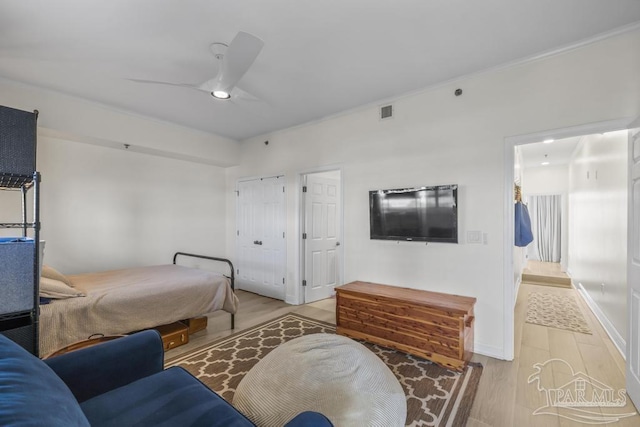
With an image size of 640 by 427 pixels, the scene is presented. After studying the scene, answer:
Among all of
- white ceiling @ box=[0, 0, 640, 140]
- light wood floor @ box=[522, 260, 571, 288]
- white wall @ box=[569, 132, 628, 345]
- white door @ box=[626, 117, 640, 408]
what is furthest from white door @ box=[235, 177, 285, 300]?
light wood floor @ box=[522, 260, 571, 288]

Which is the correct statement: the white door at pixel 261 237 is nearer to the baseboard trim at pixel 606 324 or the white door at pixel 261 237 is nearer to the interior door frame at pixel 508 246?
the interior door frame at pixel 508 246

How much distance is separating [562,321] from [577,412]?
7.21ft

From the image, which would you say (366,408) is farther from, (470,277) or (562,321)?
(562,321)

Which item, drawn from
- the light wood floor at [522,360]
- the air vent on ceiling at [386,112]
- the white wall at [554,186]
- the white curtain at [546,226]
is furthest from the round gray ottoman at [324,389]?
the white curtain at [546,226]

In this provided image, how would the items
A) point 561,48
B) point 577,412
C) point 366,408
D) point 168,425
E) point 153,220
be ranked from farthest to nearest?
point 153,220
point 561,48
point 577,412
point 366,408
point 168,425

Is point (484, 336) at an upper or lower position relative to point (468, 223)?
lower

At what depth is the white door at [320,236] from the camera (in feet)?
14.9

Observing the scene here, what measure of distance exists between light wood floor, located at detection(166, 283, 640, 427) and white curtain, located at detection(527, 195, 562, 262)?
4.10 meters

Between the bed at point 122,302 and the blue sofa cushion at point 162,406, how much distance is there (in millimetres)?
1312

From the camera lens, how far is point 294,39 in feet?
Result: 7.69

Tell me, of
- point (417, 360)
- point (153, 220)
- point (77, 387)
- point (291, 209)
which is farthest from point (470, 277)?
point (153, 220)

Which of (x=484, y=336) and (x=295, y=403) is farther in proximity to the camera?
(x=484, y=336)

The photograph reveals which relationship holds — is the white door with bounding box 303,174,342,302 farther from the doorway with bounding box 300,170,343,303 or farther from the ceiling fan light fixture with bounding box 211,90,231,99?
the ceiling fan light fixture with bounding box 211,90,231,99

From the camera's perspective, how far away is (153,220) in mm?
4559
